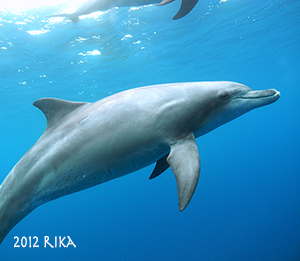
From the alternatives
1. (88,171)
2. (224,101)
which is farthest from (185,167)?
(88,171)

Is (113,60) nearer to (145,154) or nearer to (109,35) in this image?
(109,35)

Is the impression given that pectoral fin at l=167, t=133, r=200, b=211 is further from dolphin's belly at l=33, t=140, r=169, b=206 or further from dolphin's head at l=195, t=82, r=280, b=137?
dolphin's head at l=195, t=82, r=280, b=137

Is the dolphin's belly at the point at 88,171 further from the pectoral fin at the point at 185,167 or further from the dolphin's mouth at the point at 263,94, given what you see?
the dolphin's mouth at the point at 263,94

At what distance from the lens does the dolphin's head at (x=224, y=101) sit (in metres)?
3.40

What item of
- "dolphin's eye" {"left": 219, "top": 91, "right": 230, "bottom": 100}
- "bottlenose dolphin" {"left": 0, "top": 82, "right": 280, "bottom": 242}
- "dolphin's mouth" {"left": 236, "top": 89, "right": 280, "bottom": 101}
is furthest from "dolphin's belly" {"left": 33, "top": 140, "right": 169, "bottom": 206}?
"dolphin's mouth" {"left": 236, "top": 89, "right": 280, "bottom": 101}

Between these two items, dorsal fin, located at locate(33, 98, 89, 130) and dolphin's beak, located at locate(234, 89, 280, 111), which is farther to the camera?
dorsal fin, located at locate(33, 98, 89, 130)

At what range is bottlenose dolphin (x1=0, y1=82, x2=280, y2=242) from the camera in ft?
10.5

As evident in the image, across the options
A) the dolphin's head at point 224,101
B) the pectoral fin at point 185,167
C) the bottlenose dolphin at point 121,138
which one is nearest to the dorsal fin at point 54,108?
the bottlenose dolphin at point 121,138

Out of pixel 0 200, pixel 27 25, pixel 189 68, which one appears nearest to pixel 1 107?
pixel 27 25

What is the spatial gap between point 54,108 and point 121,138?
159cm

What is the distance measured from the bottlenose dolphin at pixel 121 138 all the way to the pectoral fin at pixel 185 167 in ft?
0.05

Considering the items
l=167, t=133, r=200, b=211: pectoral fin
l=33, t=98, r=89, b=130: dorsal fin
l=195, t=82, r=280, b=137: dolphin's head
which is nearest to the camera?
l=167, t=133, r=200, b=211: pectoral fin

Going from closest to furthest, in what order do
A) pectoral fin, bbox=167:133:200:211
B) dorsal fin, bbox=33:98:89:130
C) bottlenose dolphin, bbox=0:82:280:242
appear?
pectoral fin, bbox=167:133:200:211 < bottlenose dolphin, bbox=0:82:280:242 < dorsal fin, bbox=33:98:89:130

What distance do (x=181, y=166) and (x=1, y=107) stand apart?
28.1 meters
